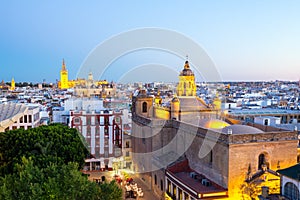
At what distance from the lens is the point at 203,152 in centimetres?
2680

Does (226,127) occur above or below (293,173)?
above

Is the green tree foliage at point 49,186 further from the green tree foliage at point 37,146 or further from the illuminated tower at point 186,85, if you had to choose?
the illuminated tower at point 186,85

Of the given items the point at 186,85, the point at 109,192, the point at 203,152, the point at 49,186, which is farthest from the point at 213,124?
the point at 49,186

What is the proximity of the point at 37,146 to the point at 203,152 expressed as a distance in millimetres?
13406

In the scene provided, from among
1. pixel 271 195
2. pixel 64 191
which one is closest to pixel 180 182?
pixel 271 195

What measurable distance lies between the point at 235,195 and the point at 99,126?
21.2 metres

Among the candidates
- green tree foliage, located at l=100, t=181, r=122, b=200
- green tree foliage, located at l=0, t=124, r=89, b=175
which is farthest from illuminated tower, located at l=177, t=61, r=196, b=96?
green tree foliage, located at l=100, t=181, r=122, b=200

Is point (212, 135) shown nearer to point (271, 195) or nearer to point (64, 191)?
point (271, 195)

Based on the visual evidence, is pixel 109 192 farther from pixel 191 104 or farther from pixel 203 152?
pixel 191 104

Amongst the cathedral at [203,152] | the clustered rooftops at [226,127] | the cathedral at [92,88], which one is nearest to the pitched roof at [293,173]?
the cathedral at [203,152]

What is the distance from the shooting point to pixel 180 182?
85.4ft

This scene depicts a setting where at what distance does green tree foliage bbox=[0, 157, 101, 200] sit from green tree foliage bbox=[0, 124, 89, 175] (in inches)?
292

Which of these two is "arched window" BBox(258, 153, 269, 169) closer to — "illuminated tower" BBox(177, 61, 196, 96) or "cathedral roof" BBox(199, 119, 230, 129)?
"cathedral roof" BBox(199, 119, 230, 129)

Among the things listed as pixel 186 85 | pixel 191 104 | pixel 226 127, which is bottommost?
pixel 226 127
